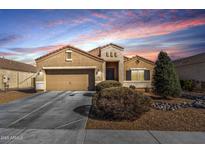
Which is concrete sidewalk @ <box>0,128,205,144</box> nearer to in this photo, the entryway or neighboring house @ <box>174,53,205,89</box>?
the entryway

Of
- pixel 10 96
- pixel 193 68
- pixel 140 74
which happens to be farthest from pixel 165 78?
pixel 10 96

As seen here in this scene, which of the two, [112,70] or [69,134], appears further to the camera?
[112,70]

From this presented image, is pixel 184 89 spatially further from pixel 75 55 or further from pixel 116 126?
pixel 116 126

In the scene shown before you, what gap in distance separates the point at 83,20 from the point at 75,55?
25.7 feet

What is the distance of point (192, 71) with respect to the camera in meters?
19.7

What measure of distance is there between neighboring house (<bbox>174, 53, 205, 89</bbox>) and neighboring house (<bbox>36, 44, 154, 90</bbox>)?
4.49 meters

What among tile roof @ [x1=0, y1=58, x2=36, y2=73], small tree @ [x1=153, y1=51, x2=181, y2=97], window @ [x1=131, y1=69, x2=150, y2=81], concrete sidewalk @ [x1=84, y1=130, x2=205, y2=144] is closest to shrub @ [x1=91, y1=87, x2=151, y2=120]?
concrete sidewalk @ [x1=84, y1=130, x2=205, y2=144]

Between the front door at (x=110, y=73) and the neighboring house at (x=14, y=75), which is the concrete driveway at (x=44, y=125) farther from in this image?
the neighboring house at (x=14, y=75)

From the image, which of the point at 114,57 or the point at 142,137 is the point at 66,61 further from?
the point at 142,137

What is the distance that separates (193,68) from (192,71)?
1.29ft

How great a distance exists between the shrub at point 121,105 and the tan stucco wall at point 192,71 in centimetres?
1232

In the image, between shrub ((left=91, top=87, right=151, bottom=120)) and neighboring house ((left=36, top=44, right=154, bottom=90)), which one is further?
neighboring house ((left=36, top=44, right=154, bottom=90))

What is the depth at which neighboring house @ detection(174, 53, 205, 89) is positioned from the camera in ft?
59.7

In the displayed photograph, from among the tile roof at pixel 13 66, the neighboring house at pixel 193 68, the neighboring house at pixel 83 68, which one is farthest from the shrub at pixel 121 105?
the tile roof at pixel 13 66
